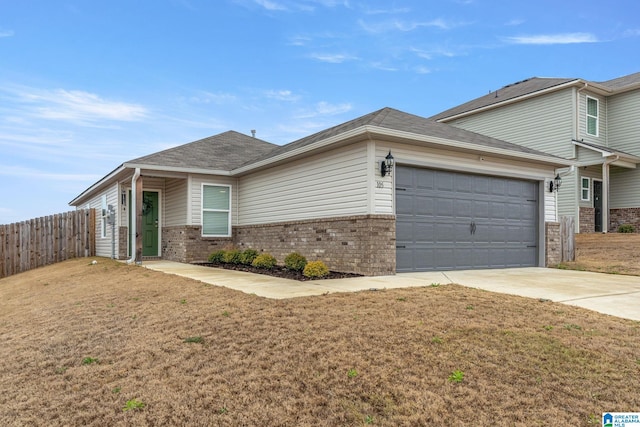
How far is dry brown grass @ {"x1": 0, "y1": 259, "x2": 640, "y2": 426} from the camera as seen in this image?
2.97 metres

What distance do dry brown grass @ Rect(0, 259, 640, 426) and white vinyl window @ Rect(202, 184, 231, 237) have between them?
7.69m

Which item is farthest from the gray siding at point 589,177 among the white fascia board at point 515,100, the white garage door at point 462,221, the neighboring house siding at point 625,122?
the white garage door at point 462,221

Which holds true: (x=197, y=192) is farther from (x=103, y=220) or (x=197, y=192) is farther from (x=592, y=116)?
(x=592, y=116)

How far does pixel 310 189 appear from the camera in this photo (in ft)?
34.9

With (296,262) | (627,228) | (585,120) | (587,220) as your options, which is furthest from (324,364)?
(585,120)

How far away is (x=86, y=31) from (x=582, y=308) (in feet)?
47.1

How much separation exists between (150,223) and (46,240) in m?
4.83

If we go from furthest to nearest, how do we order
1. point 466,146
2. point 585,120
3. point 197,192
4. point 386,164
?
1. point 585,120
2. point 197,192
3. point 466,146
4. point 386,164

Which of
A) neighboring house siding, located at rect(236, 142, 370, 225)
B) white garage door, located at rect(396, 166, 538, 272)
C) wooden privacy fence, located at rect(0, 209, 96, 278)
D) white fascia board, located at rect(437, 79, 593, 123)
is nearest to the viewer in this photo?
neighboring house siding, located at rect(236, 142, 370, 225)

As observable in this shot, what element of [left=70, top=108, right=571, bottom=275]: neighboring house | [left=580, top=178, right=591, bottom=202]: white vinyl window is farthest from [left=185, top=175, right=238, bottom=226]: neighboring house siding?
[left=580, top=178, right=591, bottom=202]: white vinyl window

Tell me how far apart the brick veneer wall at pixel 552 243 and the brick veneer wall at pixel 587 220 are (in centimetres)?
665

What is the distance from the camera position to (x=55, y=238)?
16.5m

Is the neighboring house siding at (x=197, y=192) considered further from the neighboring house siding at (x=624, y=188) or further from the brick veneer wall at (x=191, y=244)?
the neighboring house siding at (x=624, y=188)

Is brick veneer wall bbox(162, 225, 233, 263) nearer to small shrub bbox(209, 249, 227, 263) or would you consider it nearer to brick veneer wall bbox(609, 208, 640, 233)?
small shrub bbox(209, 249, 227, 263)
